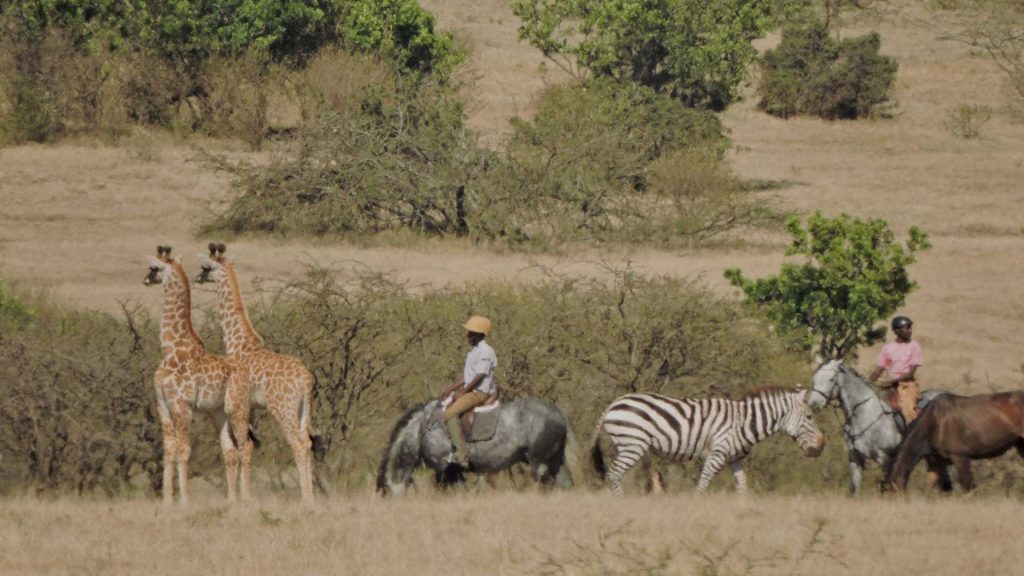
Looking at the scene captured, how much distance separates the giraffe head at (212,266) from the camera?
680 inches

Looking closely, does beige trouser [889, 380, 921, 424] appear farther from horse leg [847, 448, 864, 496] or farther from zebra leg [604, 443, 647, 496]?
zebra leg [604, 443, 647, 496]

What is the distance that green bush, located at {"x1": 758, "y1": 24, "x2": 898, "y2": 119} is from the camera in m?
60.6

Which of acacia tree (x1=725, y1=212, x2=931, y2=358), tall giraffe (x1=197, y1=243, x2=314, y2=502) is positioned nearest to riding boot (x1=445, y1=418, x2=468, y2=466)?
tall giraffe (x1=197, y1=243, x2=314, y2=502)

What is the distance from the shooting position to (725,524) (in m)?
15.2

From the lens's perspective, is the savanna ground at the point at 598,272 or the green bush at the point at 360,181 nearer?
the savanna ground at the point at 598,272

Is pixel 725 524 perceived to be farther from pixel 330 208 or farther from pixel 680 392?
pixel 330 208

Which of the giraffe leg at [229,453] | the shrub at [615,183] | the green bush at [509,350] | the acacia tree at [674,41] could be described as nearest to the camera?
the giraffe leg at [229,453]

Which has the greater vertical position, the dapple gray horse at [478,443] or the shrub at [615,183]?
the dapple gray horse at [478,443]

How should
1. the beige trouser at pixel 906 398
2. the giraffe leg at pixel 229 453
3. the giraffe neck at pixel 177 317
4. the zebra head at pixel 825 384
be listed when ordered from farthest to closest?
the beige trouser at pixel 906 398
the zebra head at pixel 825 384
the giraffe neck at pixel 177 317
the giraffe leg at pixel 229 453

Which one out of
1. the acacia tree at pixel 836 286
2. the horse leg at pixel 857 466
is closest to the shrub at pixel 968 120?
the acacia tree at pixel 836 286

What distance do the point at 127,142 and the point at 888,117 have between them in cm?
2725

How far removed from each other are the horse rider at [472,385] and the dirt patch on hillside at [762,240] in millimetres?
7935

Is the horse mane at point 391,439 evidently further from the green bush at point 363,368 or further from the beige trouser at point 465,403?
the green bush at point 363,368

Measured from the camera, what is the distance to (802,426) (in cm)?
1838
